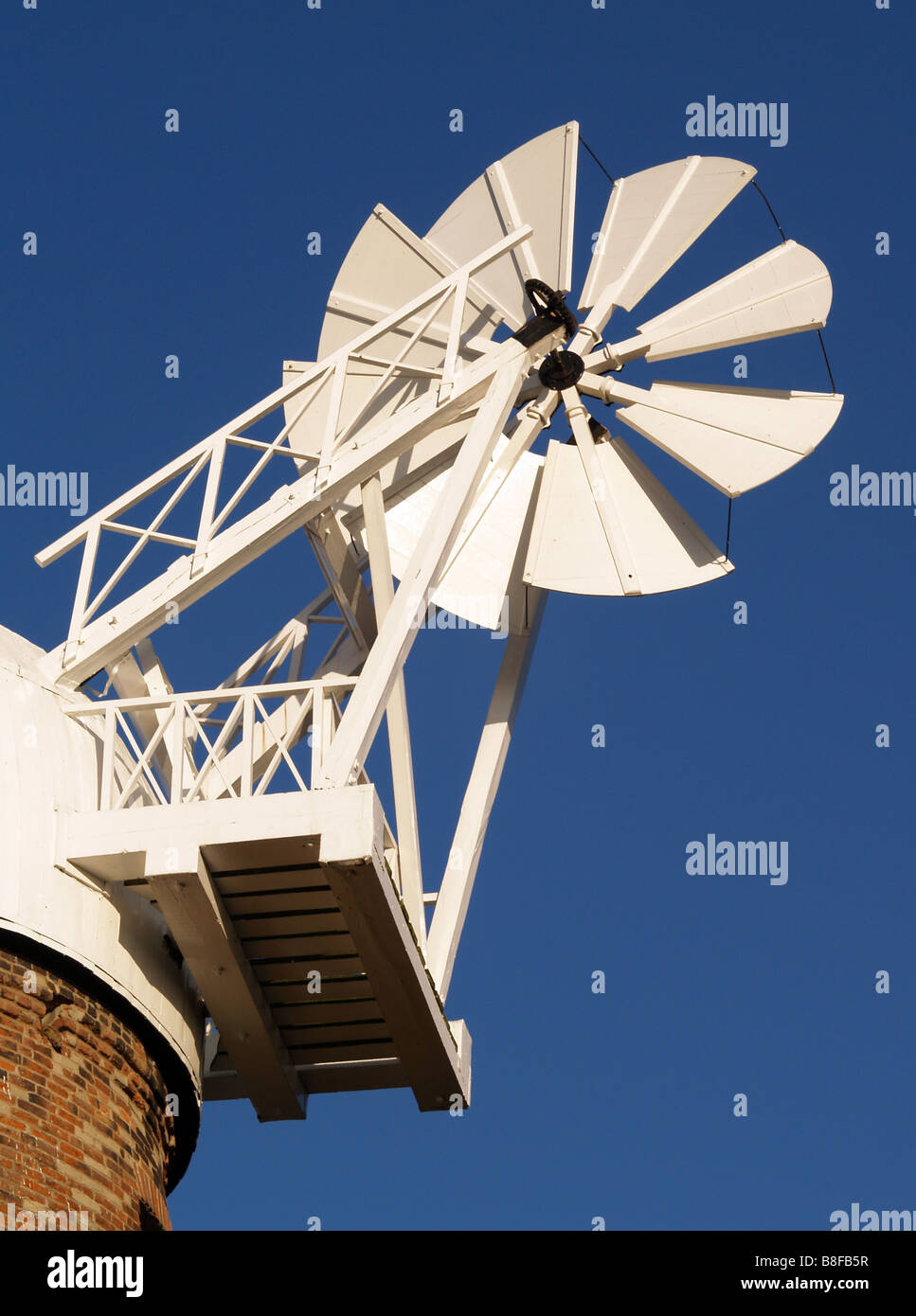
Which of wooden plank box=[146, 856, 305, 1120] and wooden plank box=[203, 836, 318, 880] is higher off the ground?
wooden plank box=[203, 836, 318, 880]

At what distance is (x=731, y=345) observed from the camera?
69.2 feet

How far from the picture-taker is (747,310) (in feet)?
69.1

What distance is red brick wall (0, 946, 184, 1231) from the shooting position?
15312mm

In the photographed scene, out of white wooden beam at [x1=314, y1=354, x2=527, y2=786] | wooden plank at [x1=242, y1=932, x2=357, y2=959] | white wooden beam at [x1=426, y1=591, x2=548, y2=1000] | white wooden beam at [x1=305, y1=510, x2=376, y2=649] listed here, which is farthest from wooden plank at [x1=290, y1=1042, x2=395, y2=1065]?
white wooden beam at [x1=305, y1=510, x2=376, y2=649]

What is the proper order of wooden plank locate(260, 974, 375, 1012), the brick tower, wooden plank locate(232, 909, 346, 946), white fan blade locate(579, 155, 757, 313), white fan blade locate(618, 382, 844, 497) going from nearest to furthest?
the brick tower, wooden plank locate(232, 909, 346, 946), wooden plank locate(260, 974, 375, 1012), white fan blade locate(618, 382, 844, 497), white fan blade locate(579, 155, 757, 313)

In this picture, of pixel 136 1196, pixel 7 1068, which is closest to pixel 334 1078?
pixel 136 1196

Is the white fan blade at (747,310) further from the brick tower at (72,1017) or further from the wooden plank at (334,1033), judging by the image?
the wooden plank at (334,1033)

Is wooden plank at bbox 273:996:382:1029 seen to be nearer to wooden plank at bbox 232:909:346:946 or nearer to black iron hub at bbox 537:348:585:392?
wooden plank at bbox 232:909:346:946

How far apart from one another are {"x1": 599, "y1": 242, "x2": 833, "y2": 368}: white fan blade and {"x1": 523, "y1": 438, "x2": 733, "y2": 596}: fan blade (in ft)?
3.82

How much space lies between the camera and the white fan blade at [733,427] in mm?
19812

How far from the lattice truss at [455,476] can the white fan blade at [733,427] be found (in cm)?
3

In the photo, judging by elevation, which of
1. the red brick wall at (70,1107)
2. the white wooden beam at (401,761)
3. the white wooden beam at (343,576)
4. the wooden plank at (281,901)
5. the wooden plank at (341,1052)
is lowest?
the red brick wall at (70,1107)

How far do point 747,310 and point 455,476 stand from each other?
4.45 meters

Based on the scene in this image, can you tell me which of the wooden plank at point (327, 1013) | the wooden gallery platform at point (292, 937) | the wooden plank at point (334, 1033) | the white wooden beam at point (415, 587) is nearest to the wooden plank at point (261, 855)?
the wooden gallery platform at point (292, 937)
